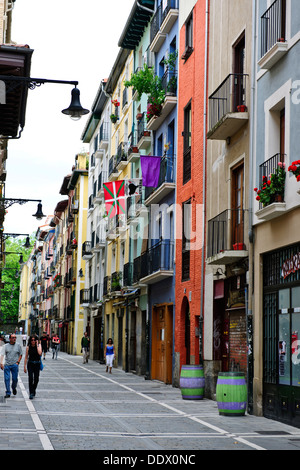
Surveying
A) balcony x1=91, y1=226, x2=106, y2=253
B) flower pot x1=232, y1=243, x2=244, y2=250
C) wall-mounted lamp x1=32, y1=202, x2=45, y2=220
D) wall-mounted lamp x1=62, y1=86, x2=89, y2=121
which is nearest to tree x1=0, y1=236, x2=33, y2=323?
balcony x1=91, y1=226, x2=106, y2=253

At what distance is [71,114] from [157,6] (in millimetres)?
21144

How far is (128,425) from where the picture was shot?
13828 millimetres

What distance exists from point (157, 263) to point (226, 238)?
910 cm

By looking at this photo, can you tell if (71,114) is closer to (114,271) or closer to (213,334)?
(213,334)

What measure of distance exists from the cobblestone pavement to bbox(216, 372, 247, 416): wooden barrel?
10.2 inches

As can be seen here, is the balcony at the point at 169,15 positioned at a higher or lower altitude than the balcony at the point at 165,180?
higher

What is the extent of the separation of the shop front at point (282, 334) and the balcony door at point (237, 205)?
1781mm

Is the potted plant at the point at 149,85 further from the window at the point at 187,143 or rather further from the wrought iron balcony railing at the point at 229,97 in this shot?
the wrought iron balcony railing at the point at 229,97

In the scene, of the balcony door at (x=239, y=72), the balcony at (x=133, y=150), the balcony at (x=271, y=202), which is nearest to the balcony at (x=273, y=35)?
A: the balcony door at (x=239, y=72)

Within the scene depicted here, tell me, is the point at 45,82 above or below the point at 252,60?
below

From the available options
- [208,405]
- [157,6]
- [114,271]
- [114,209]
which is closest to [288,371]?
[208,405]

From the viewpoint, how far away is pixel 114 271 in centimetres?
4084

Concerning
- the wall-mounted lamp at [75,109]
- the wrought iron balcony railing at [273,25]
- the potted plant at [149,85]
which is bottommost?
the wall-mounted lamp at [75,109]

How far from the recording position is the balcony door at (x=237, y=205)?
18.0 meters
